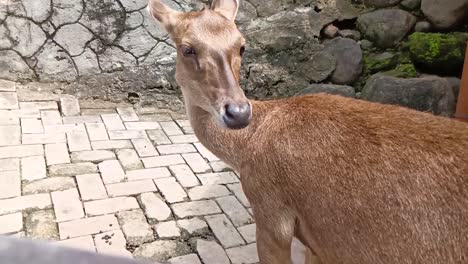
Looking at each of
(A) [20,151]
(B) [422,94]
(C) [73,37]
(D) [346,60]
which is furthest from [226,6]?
(C) [73,37]

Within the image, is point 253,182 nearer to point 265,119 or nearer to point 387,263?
point 265,119

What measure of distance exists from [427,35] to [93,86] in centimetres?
454

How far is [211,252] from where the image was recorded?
152 inches

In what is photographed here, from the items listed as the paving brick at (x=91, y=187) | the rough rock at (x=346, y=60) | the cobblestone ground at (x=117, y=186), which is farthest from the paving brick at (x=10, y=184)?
the rough rock at (x=346, y=60)

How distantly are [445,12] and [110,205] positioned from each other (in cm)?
499

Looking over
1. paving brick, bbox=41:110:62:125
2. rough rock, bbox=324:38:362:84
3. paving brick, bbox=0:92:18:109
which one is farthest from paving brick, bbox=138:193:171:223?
rough rock, bbox=324:38:362:84

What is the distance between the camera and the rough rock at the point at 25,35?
252 inches

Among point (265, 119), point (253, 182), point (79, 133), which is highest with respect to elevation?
point (265, 119)

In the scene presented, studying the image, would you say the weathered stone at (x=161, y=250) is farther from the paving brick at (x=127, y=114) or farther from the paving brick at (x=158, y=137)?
the paving brick at (x=127, y=114)

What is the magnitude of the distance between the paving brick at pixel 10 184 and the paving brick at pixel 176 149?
1.51 metres

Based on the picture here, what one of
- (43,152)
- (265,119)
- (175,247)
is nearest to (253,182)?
(265,119)

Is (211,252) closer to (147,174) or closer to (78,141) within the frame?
(147,174)

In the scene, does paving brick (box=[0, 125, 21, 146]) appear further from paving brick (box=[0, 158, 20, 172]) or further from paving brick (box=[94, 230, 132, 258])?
paving brick (box=[94, 230, 132, 258])

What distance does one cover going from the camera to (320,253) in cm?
268
